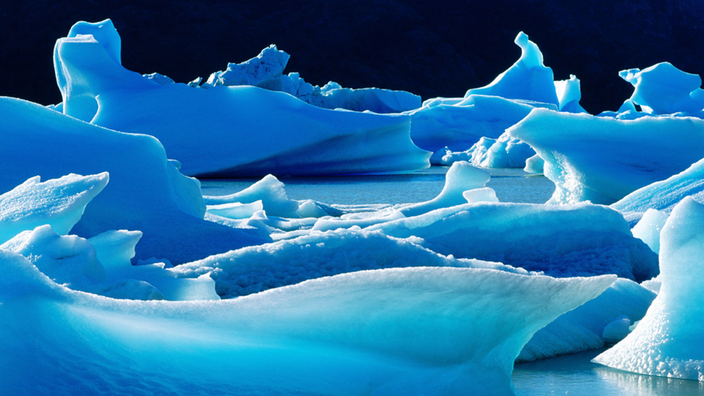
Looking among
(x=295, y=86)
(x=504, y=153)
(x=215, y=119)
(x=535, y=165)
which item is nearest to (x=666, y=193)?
(x=215, y=119)

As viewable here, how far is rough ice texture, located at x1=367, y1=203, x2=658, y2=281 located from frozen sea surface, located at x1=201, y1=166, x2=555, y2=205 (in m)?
2.62

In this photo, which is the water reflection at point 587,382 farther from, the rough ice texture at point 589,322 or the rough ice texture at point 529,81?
the rough ice texture at point 529,81

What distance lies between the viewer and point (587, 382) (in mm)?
1631

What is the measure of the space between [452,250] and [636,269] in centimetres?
71

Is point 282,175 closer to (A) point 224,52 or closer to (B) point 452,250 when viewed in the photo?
(B) point 452,250

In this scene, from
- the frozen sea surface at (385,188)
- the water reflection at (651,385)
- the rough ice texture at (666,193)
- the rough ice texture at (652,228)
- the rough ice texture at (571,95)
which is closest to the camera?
the water reflection at (651,385)

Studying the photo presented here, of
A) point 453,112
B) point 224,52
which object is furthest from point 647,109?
point 224,52

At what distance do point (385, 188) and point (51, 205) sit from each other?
5411 millimetres

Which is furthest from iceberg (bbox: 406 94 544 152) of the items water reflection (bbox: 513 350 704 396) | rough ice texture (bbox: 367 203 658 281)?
water reflection (bbox: 513 350 704 396)

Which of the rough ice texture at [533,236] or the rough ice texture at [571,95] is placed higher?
the rough ice texture at [571,95]

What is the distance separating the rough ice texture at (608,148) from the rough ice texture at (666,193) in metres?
0.91

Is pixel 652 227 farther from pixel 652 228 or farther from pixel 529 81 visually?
pixel 529 81

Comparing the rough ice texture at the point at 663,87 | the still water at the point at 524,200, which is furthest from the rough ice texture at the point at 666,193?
the rough ice texture at the point at 663,87

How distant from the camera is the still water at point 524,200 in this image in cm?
156
